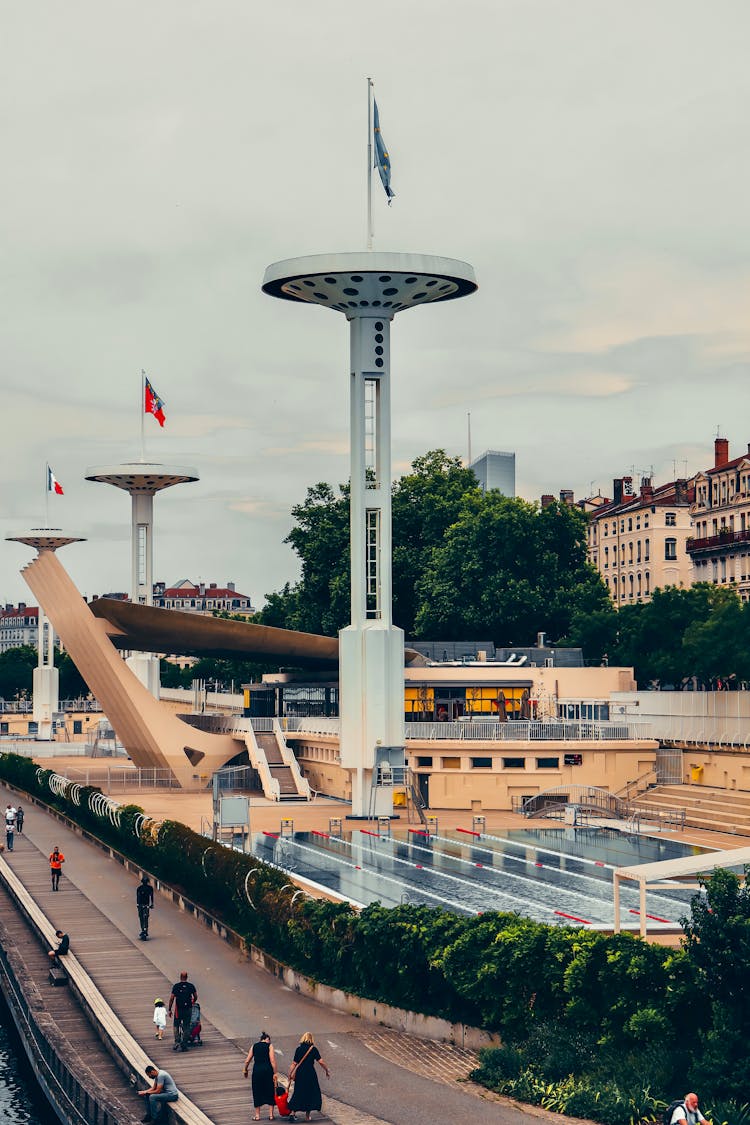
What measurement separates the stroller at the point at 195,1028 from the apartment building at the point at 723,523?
293ft

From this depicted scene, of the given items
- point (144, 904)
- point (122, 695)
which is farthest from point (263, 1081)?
point (122, 695)

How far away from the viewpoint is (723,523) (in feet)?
396

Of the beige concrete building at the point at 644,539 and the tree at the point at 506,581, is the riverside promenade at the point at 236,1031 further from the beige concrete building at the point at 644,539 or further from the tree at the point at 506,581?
the beige concrete building at the point at 644,539

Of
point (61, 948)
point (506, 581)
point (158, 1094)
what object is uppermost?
point (506, 581)

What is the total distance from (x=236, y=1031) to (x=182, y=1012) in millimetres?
2161

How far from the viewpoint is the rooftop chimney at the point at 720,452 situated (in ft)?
409

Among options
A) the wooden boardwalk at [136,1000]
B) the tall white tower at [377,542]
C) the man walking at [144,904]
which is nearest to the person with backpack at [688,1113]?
the wooden boardwalk at [136,1000]

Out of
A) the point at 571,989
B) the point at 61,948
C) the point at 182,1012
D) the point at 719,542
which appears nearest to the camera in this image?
the point at 571,989

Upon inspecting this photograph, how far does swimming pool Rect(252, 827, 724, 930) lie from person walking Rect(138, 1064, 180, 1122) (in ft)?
43.5

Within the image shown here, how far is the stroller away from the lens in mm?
29094

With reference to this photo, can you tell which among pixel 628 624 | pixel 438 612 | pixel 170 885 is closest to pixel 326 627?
pixel 438 612

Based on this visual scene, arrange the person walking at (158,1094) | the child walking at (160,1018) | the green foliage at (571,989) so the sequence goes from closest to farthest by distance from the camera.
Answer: the green foliage at (571,989), the person walking at (158,1094), the child walking at (160,1018)

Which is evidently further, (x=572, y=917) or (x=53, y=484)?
(x=53, y=484)

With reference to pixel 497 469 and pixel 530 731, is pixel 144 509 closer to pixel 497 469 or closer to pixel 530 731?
pixel 530 731
